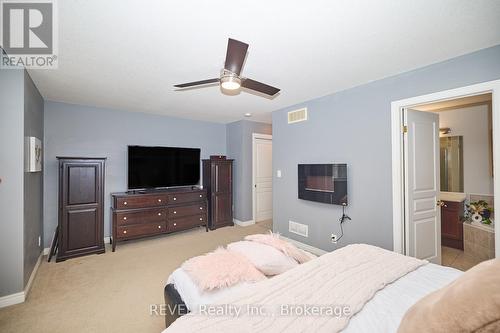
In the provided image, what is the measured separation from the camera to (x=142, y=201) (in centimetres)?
382

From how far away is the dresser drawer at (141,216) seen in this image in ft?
12.0

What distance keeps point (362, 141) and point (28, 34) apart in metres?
3.63

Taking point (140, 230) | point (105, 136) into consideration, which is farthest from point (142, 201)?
point (105, 136)

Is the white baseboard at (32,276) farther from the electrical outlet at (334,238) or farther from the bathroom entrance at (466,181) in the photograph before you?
the bathroom entrance at (466,181)

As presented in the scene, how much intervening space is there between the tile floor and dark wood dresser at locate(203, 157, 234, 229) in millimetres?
3749

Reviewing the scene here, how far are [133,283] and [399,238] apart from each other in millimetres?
3209

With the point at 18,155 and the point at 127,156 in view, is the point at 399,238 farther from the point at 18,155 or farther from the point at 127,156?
the point at 127,156

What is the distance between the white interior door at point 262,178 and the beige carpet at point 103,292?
1.84 m

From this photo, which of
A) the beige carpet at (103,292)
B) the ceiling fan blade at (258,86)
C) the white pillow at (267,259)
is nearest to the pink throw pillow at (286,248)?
the white pillow at (267,259)

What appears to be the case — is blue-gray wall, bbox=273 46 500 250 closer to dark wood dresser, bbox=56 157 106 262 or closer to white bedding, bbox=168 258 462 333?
white bedding, bbox=168 258 462 333

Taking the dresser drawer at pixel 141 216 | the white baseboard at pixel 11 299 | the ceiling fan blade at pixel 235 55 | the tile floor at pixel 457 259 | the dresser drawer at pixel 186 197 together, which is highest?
the ceiling fan blade at pixel 235 55

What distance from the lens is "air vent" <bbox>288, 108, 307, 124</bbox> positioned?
12.1 feet

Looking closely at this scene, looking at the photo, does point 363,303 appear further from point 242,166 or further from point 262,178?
point 262,178

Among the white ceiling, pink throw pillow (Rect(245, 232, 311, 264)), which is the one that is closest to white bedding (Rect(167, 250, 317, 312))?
pink throw pillow (Rect(245, 232, 311, 264))
